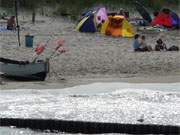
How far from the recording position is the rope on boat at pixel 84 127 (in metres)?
6.53

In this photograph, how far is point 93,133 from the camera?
6645mm

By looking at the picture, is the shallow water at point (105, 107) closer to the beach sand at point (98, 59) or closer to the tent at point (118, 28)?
the beach sand at point (98, 59)

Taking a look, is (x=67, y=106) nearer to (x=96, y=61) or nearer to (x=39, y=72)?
(x=39, y=72)

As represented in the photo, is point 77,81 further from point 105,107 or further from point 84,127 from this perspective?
point 84,127

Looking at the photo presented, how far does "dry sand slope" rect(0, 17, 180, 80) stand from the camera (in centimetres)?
1572

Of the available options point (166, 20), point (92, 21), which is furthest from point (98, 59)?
point (166, 20)

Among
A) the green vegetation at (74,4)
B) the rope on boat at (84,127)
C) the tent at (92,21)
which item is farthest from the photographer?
the green vegetation at (74,4)

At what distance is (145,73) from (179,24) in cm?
1185

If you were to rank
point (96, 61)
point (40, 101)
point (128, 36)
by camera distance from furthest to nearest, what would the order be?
1. point (128, 36)
2. point (96, 61)
3. point (40, 101)

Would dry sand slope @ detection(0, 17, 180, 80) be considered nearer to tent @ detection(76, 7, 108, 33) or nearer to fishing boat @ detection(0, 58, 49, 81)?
tent @ detection(76, 7, 108, 33)

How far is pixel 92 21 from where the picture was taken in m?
25.7

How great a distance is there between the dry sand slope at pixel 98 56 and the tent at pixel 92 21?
21.9 inches

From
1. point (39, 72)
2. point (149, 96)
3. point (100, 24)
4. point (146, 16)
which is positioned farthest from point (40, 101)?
point (146, 16)

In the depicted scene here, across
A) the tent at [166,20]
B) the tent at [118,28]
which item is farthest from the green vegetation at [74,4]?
the tent at [118,28]
